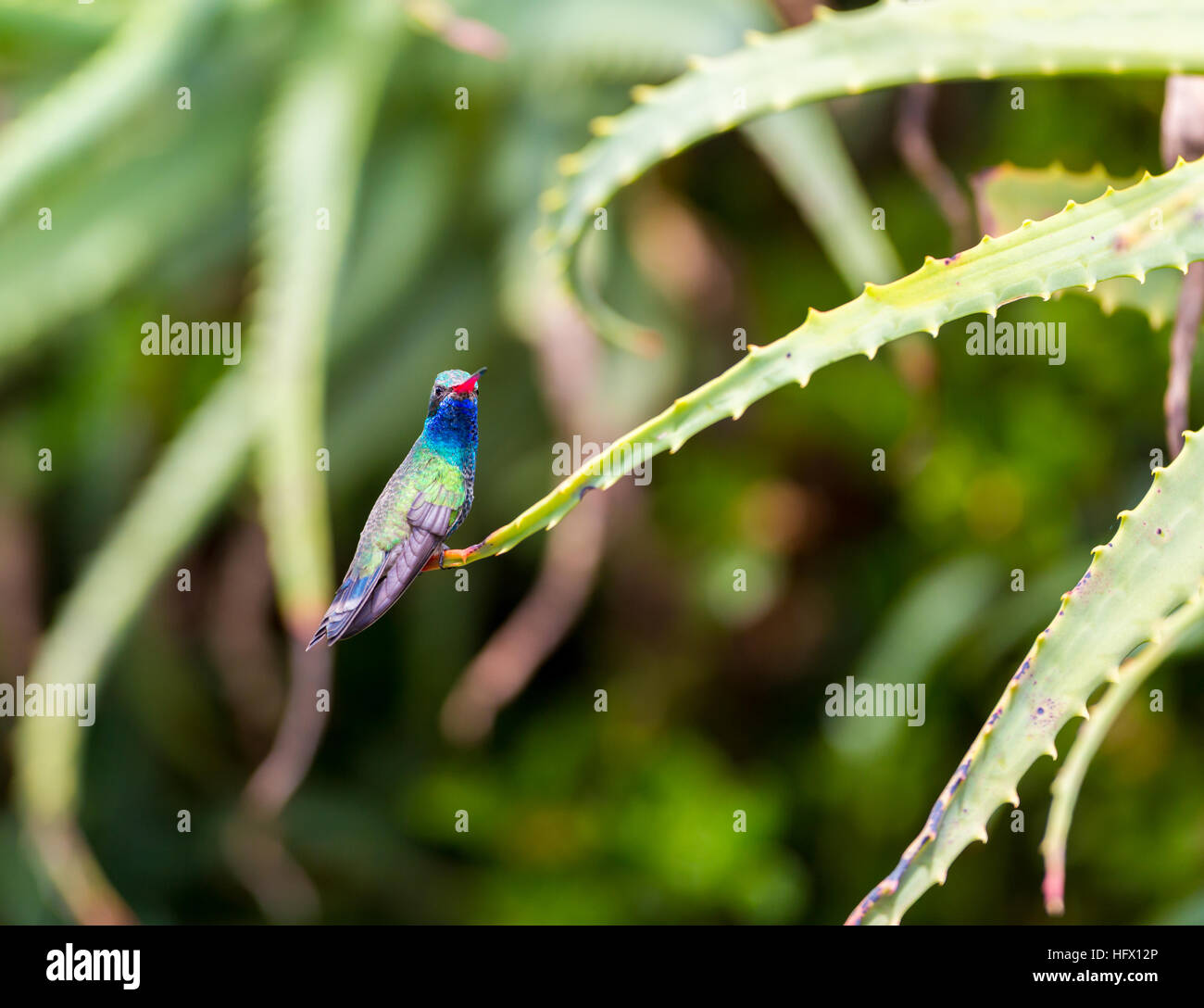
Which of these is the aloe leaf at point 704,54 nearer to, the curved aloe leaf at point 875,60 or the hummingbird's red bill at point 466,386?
the curved aloe leaf at point 875,60

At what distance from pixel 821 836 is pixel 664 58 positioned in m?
0.68

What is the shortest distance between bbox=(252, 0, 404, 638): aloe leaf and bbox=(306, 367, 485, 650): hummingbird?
240mm

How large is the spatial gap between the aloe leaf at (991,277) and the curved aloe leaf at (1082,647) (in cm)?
6

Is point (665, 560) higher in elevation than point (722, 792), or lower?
higher

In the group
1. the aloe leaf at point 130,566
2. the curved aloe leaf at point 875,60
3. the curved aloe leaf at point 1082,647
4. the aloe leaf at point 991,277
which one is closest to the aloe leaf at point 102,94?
the aloe leaf at point 130,566

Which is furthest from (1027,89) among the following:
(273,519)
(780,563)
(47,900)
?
(47,900)

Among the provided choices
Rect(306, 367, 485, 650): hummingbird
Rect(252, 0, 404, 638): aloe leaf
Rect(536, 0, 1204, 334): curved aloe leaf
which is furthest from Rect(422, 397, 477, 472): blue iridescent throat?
Rect(252, 0, 404, 638): aloe leaf

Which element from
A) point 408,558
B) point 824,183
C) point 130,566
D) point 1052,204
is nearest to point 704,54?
point 824,183

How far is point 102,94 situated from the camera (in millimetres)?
801

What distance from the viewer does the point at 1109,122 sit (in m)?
0.92

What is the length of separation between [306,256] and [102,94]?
225 millimetres

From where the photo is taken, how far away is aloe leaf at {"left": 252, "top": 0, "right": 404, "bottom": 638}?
612mm

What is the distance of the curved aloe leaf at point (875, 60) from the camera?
0.37 m

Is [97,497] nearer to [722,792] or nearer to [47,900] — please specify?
[47,900]
